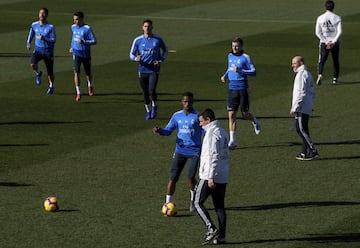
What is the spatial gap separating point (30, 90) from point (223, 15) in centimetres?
2227

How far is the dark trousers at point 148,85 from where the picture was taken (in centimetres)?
2945

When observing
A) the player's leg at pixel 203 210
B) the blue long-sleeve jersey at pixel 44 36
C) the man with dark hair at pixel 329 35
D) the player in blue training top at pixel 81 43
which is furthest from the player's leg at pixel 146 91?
the player's leg at pixel 203 210

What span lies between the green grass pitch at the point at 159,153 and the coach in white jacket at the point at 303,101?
1.14ft

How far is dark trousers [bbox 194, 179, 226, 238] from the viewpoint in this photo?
1803cm

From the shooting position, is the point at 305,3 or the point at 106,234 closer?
the point at 106,234

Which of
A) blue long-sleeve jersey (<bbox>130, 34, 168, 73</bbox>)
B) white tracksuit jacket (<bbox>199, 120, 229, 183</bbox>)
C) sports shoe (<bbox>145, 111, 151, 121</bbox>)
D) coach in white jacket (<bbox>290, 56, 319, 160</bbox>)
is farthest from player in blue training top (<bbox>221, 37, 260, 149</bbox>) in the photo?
white tracksuit jacket (<bbox>199, 120, 229, 183</bbox>)

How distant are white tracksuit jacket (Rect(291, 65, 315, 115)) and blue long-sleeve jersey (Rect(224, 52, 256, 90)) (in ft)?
5.38

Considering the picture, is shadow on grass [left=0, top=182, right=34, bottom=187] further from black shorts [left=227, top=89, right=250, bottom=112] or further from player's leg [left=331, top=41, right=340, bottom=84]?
player's leg [left=331, top=41, right=340, bottom=84]

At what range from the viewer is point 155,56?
29312 millimetres

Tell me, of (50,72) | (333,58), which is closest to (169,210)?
(50,72)

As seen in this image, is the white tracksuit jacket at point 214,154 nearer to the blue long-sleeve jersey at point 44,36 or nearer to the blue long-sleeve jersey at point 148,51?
the blue long-sleeve jersey at point 148,51

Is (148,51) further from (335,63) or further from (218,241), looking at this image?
(218,241)

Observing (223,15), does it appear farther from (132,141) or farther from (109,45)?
(132,141)

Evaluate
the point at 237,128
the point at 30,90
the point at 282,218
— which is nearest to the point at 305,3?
the point at 30,90
